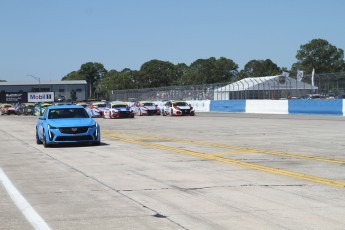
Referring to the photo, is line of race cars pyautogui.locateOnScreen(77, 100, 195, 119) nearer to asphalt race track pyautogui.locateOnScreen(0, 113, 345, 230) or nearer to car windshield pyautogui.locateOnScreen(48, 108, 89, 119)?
car windshield pyautogui.locateOnScreen(48, 108, 89, 119)

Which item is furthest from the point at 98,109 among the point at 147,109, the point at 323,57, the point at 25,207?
the point at 323,57

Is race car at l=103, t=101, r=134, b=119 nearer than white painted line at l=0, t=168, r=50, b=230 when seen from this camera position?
No

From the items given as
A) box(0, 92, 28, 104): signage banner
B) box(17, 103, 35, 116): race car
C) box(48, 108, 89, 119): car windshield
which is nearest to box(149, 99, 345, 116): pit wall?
box(17, 103, 35, 116): race car

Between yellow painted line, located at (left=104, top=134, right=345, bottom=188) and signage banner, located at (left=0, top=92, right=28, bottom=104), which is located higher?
signage banner, located at (left=0, top=92, right=28, bottom=104)

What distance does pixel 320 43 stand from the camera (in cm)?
14075

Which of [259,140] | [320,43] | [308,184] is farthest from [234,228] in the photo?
[320,43]

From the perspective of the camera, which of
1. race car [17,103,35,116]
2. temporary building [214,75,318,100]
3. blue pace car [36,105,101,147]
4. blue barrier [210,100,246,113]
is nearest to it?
blue pace car [36,105,101,147]

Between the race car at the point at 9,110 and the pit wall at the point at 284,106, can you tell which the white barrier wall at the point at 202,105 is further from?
the race car at the point at 9,110

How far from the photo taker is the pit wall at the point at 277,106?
40156 mm

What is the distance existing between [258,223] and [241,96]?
48544 mm

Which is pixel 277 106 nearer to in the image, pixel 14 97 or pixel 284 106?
pixel 284 106

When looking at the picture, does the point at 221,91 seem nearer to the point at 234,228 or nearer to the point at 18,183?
the point at 18,183

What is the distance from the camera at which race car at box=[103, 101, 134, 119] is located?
4781 cm

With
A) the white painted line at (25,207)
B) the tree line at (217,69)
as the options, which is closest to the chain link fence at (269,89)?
the white painted line at (25,207)
